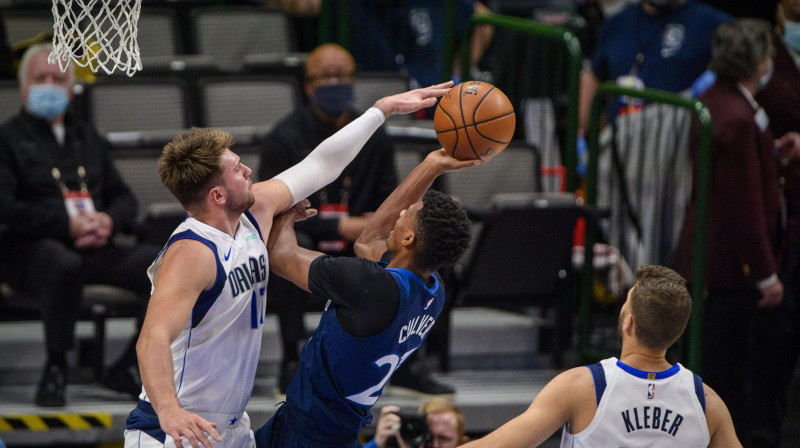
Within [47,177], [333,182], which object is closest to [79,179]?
[47,177]

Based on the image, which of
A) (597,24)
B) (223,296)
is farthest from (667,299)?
(597,24)

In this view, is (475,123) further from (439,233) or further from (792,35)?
(792,35)

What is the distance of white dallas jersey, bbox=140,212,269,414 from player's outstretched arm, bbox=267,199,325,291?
0.12 m

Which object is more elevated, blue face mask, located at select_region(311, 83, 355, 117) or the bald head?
the bald head

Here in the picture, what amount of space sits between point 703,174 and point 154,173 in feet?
9.91

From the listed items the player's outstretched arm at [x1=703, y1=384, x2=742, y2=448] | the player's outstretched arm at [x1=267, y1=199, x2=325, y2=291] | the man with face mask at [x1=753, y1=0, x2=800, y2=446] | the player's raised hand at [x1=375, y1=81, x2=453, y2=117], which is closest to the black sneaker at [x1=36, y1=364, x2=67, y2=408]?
the player's outstretched arm at [x1=267, y1=199, x2=325, y2=291]

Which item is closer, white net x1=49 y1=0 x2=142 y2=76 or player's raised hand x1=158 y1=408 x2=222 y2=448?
player's raised hand x1=158 y1=408 x2=222 y2=448

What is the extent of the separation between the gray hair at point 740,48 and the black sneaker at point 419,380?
2.26 metres

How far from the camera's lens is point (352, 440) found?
3.93 m

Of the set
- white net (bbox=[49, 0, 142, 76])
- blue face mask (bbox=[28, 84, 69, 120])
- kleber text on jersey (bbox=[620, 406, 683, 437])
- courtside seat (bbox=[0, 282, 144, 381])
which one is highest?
white net (bbox=[49, 0, 142, 76])

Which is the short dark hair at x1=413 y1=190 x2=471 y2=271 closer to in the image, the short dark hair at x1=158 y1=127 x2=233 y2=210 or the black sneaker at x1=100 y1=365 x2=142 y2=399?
the short dark hair at x1=158 y1=127 x2=233 y2=210

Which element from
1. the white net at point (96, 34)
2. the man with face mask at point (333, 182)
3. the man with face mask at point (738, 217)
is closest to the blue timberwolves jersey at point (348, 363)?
the white net at point (96, 34)

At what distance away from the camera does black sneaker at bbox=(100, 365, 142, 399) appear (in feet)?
18.4

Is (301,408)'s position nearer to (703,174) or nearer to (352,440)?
(352,440)
